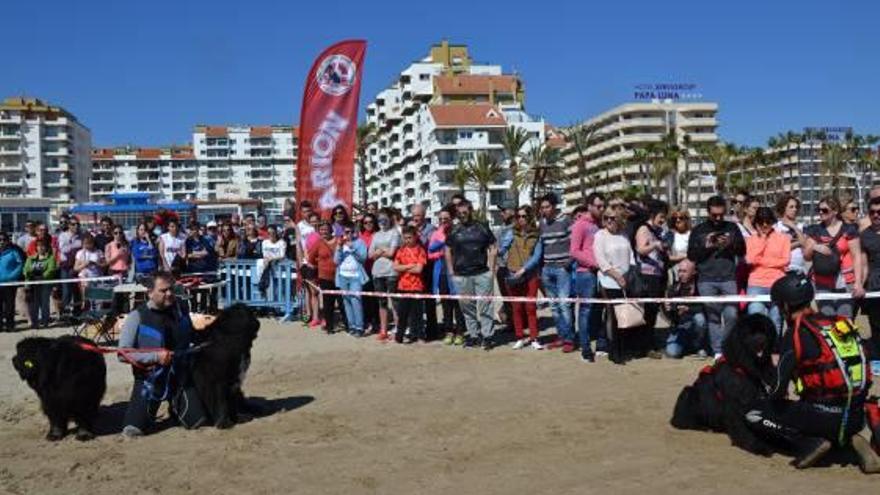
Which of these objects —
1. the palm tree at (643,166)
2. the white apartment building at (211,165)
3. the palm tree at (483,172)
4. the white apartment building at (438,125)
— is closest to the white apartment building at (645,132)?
the palm tree at (643,166)

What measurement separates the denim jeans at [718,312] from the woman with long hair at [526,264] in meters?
2.23

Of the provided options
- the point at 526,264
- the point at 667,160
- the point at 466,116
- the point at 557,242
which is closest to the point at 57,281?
the point at 526,264

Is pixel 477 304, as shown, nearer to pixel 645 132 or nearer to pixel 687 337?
pixel 687 337

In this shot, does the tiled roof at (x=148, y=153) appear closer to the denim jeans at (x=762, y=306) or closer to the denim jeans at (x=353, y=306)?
the denim jeans at (x=353, y=306)

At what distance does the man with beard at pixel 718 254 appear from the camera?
29.9 feet

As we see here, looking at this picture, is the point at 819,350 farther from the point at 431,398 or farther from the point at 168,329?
the point at 168,329

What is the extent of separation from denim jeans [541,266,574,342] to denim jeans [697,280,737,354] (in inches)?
64.1

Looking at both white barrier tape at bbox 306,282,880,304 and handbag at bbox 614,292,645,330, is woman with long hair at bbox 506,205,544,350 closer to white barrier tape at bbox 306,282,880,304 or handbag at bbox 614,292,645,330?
white barrier tape at bbox 306,282,880,304

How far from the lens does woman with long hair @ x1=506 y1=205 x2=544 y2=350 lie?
35.7 feet

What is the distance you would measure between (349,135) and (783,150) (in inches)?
4287

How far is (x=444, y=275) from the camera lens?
11867mm

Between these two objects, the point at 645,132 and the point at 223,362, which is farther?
the point at 645,132

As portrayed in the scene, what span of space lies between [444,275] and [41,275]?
731cm

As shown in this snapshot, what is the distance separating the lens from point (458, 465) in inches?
233
